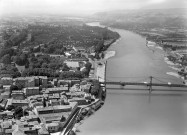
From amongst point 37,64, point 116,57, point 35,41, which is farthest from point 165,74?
point 35,41

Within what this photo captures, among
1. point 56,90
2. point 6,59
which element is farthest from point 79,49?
point 56,90

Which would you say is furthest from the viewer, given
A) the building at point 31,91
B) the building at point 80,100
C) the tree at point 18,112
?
the building at point 31,91

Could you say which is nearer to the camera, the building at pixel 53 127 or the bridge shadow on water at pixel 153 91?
the building at pixel 53 127

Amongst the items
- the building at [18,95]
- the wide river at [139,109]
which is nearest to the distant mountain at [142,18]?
the wide river at [139,109]

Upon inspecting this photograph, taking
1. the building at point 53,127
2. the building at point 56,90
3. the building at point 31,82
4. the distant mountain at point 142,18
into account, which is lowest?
the building at point 53,127

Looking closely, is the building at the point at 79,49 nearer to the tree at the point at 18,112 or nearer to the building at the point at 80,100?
the building at the point at 80,100

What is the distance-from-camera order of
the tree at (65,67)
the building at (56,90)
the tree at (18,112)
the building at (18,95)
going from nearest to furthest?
the tree at (18,112) → the building at (18,95) → the building at (56,90) → the tree at (65,67)

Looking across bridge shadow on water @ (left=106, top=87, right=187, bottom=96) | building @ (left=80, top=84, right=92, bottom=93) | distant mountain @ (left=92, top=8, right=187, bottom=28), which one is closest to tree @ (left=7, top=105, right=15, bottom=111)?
building @ (left=80, top=84, right=92, bottom=93)

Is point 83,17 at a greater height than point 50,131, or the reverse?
point 83,17

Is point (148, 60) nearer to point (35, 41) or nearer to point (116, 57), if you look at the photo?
point (116, 57)
